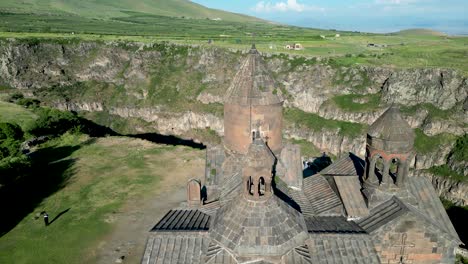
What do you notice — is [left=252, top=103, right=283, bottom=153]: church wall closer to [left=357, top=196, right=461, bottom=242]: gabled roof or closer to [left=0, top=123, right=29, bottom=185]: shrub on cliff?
[left=357, top=196, right=461, bottom=242]: gabled roof

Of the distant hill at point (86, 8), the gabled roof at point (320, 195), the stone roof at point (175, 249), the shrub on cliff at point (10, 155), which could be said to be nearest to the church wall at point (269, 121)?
the gabled roof at point (320, 195)

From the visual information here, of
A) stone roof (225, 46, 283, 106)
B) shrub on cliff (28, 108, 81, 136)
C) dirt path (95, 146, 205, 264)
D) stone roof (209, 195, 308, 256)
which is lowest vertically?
dirt path (95, 146, 205, 264)

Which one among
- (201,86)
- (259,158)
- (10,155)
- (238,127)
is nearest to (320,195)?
(238,127)

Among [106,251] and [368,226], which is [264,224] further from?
[106,251]

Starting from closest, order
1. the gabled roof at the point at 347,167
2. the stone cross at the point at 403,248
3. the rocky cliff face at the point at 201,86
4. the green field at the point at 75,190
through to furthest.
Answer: the stone cross at the point at 403,248, the gabled roof at the point at 347,167, the green field at the point at 75,190, the rocky cliff face at the point at 201,86

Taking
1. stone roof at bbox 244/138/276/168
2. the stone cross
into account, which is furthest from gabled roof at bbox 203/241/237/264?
the stone cross

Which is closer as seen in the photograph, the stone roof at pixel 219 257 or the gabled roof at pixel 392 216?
the stone roof at pixel 219 257

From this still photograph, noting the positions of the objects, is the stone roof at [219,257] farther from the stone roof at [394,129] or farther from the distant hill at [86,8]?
the distant hill at [86,8]
